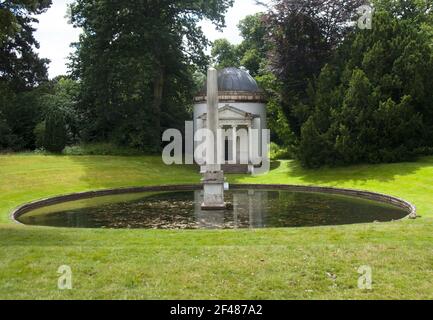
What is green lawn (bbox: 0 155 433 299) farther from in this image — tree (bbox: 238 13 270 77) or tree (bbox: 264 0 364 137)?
tree (bbox: 238 13 270 77)

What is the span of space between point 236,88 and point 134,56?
31.4 feet

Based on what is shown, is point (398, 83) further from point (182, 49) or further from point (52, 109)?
point (52, 109)

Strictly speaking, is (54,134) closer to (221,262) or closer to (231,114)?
(231,114)

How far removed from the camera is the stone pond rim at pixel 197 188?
2059 cm

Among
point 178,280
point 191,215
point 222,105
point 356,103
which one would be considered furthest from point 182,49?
point 178,280

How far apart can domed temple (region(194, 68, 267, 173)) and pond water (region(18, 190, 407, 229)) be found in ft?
45.3

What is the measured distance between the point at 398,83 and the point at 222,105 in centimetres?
1476

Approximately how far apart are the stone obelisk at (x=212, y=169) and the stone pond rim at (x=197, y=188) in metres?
7.48

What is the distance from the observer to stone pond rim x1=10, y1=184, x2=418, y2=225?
20592 millimetres

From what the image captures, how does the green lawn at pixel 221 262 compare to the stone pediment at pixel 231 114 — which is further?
the stone pediment at pixel 231 114
